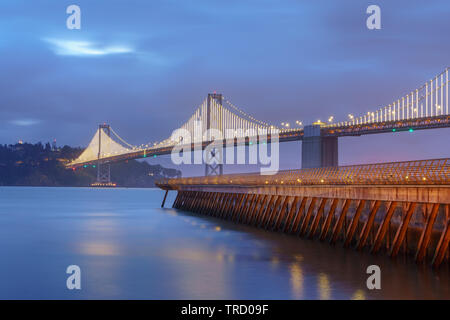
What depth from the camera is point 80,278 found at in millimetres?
22516

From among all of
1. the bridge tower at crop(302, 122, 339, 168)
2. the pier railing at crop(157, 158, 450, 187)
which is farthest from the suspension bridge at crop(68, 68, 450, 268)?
the bridge tower at crop(302, 122, 339, 168)

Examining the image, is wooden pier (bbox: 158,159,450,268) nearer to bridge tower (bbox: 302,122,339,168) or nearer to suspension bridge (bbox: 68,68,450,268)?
suspension bridge (bbox: 68,68,450,268)

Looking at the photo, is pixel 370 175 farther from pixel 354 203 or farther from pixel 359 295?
pixel 359 295

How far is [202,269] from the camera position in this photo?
79.3 ft

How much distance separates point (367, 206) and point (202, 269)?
7662mm

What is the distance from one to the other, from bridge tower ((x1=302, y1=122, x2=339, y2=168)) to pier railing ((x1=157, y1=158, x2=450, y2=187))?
24507mm

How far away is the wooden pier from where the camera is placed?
68.1 ft

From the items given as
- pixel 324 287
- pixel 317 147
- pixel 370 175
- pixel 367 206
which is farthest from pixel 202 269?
pixel 317 147

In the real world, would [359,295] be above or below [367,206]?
below

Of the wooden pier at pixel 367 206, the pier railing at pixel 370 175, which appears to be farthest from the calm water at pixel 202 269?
the pier railing at pixel 370 175

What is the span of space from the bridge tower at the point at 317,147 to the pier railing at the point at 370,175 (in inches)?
965

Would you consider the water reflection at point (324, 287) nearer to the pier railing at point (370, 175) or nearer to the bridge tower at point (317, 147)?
the pier railing at point (370, 175)

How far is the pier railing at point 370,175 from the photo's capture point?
21.6 m
